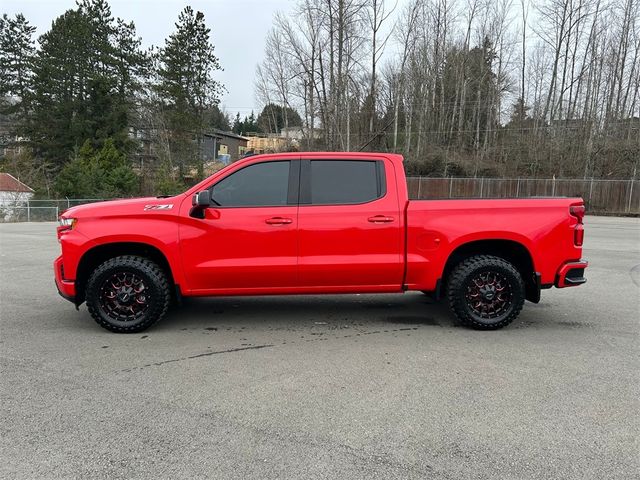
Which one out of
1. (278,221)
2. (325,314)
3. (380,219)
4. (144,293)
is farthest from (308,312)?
(144,293)

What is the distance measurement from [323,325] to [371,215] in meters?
1.45

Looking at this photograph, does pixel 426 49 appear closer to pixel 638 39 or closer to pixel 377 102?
pixel 377 102

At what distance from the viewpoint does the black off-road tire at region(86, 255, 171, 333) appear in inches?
195

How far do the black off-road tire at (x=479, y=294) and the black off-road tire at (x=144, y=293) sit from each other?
127 inches

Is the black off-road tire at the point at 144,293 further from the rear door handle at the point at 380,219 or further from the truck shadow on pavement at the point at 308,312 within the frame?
the rear door handle at the point at 380,219

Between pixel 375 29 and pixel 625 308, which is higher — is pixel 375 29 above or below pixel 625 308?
above

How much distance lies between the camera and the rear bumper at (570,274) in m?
5.18

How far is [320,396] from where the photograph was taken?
141 inches

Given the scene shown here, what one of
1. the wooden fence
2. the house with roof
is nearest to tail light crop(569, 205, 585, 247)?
the wooden fence

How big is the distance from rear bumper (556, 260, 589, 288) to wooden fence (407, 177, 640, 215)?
2651 centimetres

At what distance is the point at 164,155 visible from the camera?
4478 cm

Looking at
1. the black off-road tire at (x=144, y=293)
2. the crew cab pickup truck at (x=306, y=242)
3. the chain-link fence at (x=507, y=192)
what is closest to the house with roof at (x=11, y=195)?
the chain-link fence at (x=507, y=192)

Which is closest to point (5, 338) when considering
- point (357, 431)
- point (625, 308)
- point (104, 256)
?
point (104, 256)

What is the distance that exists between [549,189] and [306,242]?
114 ft
